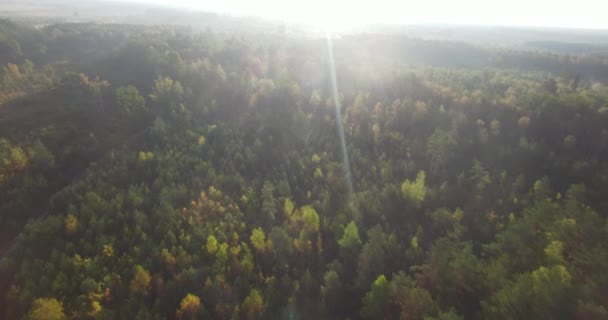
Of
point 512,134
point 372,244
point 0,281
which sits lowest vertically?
point 0,281

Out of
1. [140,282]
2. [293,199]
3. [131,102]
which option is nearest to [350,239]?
[293,199]

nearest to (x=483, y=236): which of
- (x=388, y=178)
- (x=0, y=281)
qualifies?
(x=388, y=178)

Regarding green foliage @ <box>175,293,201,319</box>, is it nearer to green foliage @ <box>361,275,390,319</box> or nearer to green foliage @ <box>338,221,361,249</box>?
green foliage @ <box>361,275,390,319</box>

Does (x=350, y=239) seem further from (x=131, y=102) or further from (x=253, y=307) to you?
(x=131, y=102)

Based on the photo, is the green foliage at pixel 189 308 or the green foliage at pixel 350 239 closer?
the green foliage at pixel 189 308

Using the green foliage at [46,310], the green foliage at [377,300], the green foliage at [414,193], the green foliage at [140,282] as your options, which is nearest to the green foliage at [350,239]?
the green foliage at [377,300]

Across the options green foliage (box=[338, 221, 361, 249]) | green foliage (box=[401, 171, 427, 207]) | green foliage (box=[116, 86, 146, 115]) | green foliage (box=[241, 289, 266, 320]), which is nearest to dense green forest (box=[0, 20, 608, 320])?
green foliage (box=[241, 289, 266, 320])

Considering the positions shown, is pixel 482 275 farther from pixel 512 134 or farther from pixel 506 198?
pixel 512 134

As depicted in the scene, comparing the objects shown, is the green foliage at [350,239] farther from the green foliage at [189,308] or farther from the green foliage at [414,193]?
the green foliage at [189,308]
